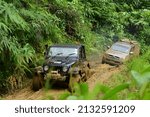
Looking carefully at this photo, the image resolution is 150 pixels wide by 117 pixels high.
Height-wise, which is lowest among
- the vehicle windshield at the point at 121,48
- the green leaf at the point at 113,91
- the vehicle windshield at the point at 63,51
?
the vehicle windshield at the point at 121,48

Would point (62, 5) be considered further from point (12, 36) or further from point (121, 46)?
point (12, 36)

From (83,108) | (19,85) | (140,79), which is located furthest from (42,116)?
(19,85)

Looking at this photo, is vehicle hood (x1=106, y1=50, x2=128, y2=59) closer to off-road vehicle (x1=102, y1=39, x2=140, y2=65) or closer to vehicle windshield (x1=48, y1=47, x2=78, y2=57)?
off-road vehicle (x1=102, y1=39, x2=140, y2=65)

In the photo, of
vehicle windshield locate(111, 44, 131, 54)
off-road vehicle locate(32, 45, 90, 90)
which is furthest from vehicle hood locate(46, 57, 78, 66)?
vehicle windshield locate(111, 44, 131, 54)

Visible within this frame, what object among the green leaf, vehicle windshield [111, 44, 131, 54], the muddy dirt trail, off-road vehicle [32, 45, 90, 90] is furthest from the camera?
vehicle windshield [111, 44, 131, 54]

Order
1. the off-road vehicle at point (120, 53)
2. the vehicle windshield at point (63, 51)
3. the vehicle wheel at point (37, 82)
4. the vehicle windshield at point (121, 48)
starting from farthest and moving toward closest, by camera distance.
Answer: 1. the vehicle windshield at point (121, 48)
2. the off-road vehicle at point (120, 53)
3. the vehicle windshield at point (63, 51)
4. the vehicle wheel at point (37, 82)

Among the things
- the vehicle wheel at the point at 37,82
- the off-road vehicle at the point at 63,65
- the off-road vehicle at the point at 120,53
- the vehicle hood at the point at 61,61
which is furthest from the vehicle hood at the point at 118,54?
the vehicle wheel at the point at 37,82

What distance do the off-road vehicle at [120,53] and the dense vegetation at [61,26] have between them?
1.74 meters

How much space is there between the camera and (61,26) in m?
20.5

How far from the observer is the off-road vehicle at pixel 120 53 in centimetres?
1967

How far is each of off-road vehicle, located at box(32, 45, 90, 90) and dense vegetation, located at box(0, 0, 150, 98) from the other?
1.89 feet

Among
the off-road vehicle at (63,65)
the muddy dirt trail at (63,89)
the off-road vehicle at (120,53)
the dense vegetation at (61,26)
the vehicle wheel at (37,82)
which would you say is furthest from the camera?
the off-road vehicle at (120,53)

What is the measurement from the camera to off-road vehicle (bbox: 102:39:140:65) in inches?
774

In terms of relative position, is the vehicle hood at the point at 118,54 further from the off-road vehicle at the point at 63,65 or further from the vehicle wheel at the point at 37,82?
the vehicle wheel at the point at 37,82
